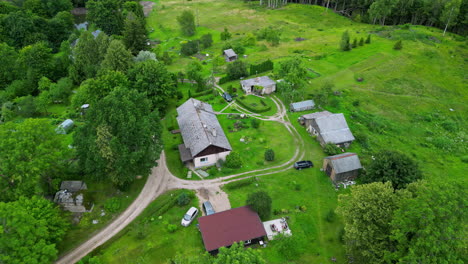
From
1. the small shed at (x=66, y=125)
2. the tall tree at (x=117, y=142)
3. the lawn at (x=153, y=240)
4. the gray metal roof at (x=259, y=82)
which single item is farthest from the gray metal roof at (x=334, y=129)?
the small shed at (x=66, y=125)

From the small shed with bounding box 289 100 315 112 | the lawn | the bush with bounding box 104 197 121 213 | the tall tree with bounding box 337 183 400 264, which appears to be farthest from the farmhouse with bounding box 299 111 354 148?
the bush with bounding box 104 197 121 213

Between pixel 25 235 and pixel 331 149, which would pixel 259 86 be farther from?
pixel 25 235

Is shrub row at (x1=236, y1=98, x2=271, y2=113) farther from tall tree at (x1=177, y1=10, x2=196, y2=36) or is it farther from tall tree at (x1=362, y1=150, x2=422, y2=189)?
tall tree at (x1=177, y1=10, x2=196, y2=36)

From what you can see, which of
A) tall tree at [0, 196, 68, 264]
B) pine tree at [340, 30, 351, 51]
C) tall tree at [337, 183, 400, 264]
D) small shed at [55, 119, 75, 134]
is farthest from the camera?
pine tree at [340, 30, 351, 51]

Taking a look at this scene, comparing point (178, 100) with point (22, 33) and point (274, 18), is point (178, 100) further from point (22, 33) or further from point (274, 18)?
point (274, 18)

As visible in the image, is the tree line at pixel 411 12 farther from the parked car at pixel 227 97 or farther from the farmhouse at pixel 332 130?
the farmhouse at pixel 332 130

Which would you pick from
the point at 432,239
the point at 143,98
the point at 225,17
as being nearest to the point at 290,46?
the point at 225,17
